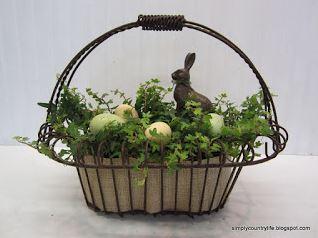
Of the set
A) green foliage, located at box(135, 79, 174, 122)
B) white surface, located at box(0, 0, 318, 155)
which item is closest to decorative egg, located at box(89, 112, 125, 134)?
green foliage, located at box(135, 79, 174, 122)

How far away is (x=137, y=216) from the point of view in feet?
3.41

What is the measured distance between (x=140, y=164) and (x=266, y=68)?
2.40 feet

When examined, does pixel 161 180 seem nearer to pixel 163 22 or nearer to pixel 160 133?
pixel 160 133

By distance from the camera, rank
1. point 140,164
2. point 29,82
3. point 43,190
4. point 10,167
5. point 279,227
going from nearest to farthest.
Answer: point 140,164 < point 279,227 < point 43,190 < point 10,167 < point 29,82

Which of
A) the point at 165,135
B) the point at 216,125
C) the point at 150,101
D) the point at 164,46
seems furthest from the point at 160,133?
the point at 164,46

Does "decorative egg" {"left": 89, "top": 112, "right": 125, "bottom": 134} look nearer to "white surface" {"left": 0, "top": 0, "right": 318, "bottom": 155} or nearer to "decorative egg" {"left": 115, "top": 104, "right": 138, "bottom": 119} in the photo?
"decorative egg" {"left": 115, "top": 104, "right": 138, "bottom": 119}

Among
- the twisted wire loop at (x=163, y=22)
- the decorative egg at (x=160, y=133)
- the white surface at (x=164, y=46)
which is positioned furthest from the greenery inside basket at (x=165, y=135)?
the white surface at (x=164, y=46)

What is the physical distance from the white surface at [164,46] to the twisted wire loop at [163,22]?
0.37m

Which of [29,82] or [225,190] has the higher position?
[29,82]

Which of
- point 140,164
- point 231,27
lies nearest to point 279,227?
point 140,164

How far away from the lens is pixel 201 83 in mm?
1409

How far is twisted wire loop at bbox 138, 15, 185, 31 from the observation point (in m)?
0.97

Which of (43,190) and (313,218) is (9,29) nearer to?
(43,190)

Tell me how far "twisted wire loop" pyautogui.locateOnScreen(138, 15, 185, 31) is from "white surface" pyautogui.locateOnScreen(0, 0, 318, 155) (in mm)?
370
